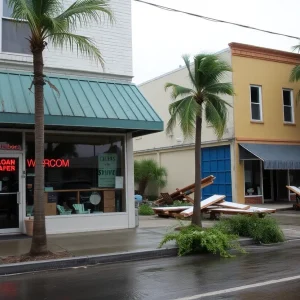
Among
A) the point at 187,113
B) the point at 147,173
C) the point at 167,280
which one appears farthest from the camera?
the point at 147,173

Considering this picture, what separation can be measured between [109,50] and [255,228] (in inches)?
280

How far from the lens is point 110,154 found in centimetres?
1384

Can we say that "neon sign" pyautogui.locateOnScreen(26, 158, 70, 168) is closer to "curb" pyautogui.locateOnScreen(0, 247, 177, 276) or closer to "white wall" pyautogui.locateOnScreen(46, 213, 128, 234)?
"white wall" pyautogui.locateOnScreen(46, 213, 128, 234)

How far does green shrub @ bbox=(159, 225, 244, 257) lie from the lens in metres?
9.82

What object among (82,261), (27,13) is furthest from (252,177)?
(27,13)

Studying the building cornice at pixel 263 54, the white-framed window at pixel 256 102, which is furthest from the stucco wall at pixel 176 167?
the building cornice at pixel 263 54

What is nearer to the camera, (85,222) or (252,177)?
(85,222)

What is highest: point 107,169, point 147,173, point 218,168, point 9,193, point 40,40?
point 40,40

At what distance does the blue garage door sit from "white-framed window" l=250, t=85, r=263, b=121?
8.10ft

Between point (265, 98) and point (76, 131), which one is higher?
point (265, 98)

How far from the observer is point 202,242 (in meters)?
9.84

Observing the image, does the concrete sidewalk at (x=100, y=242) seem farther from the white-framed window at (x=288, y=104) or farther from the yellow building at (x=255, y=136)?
the white-framed window at (x=288, y=104)

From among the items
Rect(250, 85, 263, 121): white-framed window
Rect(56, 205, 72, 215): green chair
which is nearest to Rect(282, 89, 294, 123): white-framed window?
Rect(250, 85, 263, 121): white-framed window

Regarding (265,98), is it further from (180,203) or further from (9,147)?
(9,147)
